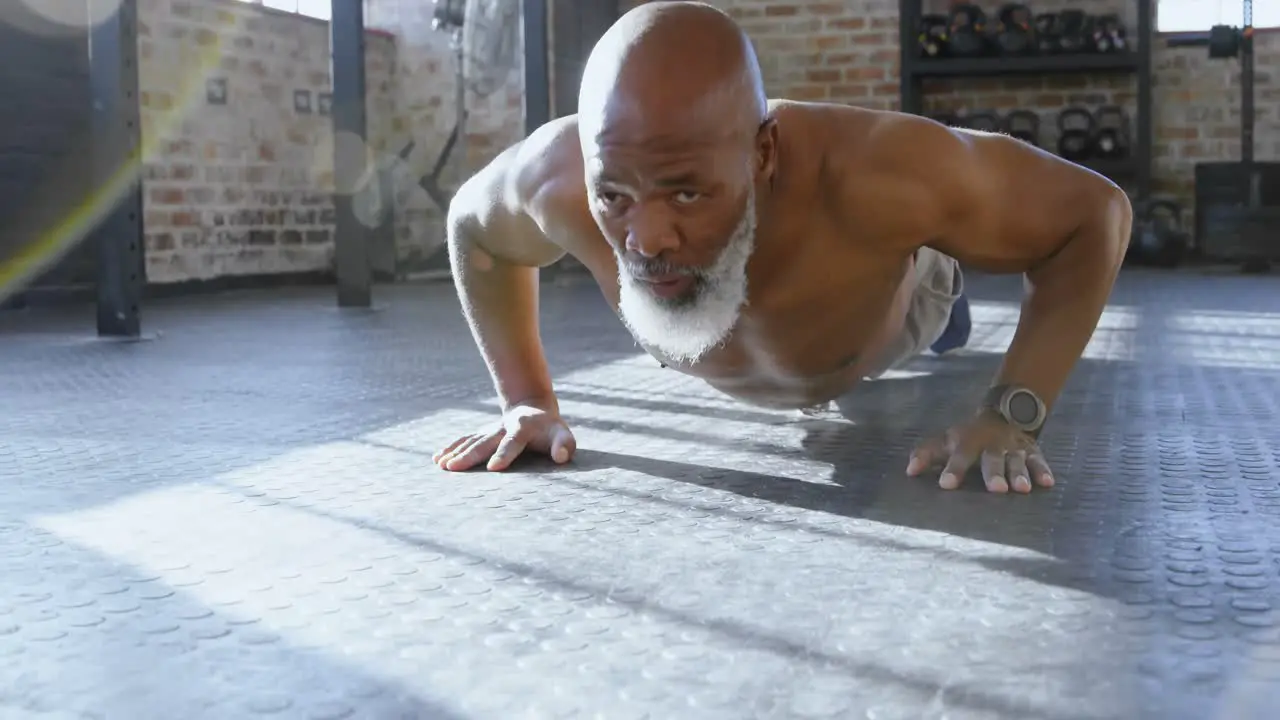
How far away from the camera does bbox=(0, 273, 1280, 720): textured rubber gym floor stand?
3.43 feet

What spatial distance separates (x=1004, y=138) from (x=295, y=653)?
121 centimetres

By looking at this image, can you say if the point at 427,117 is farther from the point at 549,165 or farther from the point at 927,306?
the point at 549,165

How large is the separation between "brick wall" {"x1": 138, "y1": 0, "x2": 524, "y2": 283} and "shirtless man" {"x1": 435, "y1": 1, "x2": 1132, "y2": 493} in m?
4.50

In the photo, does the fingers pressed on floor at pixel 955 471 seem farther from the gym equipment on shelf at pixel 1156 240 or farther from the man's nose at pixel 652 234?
the gym equipment on shelf at pixel 1156 240

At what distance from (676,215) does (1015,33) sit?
641cm

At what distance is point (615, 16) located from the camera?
869 centimetres

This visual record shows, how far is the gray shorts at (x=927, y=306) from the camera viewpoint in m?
2.50

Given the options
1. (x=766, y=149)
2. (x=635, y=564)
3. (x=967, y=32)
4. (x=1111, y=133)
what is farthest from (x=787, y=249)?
(x=1111, y=133)

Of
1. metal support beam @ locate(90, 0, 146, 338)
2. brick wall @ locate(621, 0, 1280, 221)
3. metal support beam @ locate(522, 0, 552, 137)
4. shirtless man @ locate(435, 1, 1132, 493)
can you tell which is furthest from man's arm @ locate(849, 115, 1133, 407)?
brick wall @ locate(621, 0, 1280, 221)

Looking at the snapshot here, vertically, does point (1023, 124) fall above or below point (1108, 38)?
below

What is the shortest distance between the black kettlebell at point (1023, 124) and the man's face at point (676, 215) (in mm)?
6509

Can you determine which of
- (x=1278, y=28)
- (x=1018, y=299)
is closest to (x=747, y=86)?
(x=1018, y=299)

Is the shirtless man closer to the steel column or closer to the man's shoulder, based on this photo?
the man's shoulder

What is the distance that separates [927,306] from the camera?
252cm
